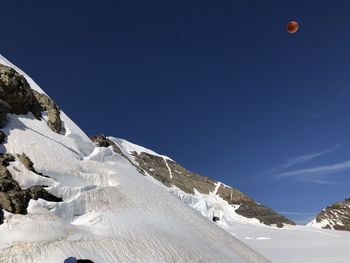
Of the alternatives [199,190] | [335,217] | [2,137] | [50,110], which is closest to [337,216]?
[335,217]

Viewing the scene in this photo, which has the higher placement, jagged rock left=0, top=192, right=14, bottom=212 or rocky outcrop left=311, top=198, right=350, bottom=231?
rocky outcrop left=311, top=198, right=350, bottom=231

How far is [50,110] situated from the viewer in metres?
33.4

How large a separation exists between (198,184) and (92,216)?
78500 mm

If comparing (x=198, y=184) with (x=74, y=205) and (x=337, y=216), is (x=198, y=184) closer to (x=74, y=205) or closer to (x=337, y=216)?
(x=337, y=216)

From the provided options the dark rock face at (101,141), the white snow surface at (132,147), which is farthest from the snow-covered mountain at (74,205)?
the white snow surface at (132,147)

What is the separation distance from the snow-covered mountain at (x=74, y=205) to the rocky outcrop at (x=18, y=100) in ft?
0.24

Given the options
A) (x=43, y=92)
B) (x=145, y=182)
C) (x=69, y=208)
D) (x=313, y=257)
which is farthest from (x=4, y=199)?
(x=313, y=257)

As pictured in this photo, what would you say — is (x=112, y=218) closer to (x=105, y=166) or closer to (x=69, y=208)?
(x=69, y=208)

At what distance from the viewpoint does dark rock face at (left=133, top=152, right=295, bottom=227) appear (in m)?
87.3

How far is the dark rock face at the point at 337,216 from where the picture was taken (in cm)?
10750

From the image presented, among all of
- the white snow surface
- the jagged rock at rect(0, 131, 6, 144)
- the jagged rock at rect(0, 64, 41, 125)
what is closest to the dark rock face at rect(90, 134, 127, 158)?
the jagged rock at rect(0, 64, 41, 125)

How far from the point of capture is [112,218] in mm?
22906

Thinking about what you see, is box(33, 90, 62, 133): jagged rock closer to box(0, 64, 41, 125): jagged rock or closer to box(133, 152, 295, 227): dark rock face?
box(0, 64, 41, 125): jagged rock

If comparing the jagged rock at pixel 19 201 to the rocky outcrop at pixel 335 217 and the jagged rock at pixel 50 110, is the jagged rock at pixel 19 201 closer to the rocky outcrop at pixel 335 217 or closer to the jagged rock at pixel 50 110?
the jagged rock at pixel 50 110
